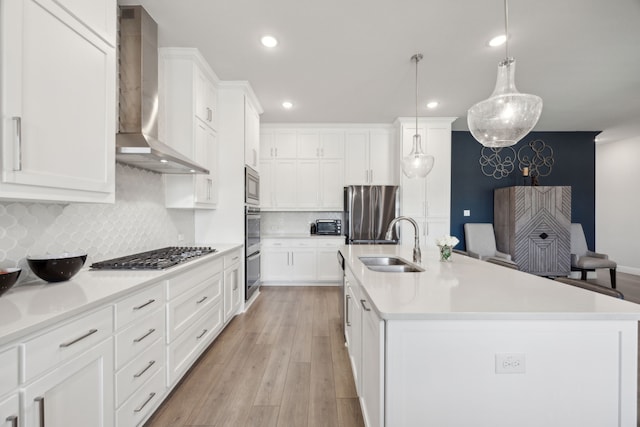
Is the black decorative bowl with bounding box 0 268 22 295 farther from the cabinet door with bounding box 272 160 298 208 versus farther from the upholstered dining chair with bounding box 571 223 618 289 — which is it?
the upholstered dining chair with bounding box 571 223 618 289

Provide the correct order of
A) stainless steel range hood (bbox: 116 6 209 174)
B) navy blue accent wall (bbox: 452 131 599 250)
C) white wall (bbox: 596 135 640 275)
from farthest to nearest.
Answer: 1. white wall (bbox: 596 135 640 275)
2. navy blue accent wall (bbox: 452 131 599 250)
3. stainless steel range hood (bbox: 116 6 209 174)

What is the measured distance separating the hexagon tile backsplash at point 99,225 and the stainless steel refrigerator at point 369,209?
243cm

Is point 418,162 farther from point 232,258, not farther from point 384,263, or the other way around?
point 232,258

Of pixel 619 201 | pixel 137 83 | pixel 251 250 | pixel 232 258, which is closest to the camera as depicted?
pixel 137 83

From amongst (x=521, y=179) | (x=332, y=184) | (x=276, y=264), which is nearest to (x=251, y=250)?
(x=276, y=264)

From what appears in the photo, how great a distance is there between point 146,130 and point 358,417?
245 centimetres

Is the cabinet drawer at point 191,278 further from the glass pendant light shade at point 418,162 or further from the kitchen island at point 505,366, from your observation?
the glass pendant light shade at point 418,162

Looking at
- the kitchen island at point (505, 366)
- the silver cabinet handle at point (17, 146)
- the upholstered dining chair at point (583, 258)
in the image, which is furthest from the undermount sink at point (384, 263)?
the upholstered dining chair at point (583, 258)

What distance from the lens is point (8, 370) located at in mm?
812

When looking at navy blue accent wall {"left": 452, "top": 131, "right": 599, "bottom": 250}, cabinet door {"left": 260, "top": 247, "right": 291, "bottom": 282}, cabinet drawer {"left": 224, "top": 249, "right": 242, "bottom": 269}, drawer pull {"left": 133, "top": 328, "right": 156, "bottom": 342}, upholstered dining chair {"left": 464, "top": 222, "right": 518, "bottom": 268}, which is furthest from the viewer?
navy blue accent wall {"left": 452, "top": 131, "right": 599, "bottom": 250}

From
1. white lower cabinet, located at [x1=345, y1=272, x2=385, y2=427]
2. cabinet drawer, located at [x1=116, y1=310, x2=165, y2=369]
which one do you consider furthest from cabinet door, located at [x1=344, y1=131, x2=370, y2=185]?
cabinet drawer, located at [x1=116, y1=310, x2=165, y2=369]

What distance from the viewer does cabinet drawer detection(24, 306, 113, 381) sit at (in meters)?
0.88

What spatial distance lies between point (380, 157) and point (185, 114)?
310 centimetres

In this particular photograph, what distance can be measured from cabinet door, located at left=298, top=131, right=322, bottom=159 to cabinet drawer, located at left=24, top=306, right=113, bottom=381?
3.76 m
